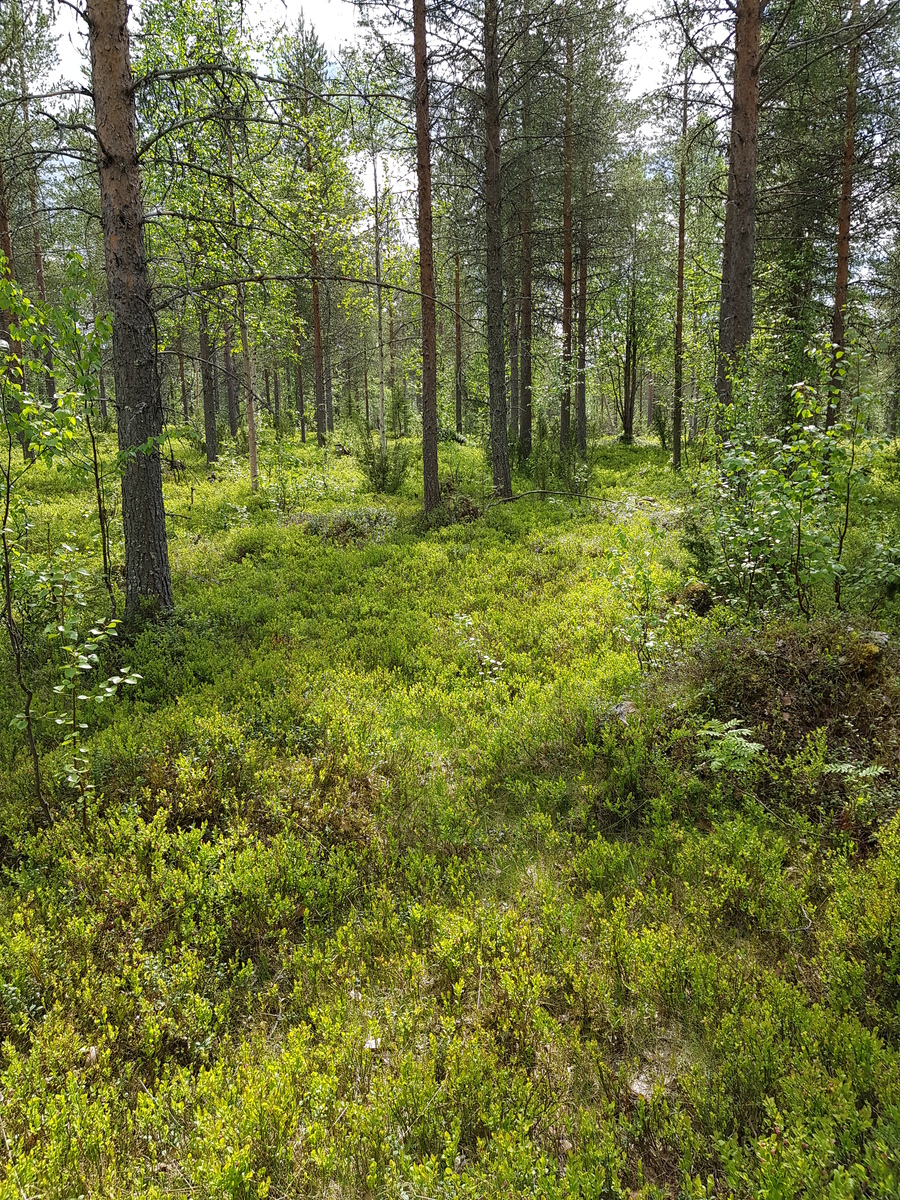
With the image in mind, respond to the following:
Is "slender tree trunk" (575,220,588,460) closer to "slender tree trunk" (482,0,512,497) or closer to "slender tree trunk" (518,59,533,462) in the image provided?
"slender tree trunk" (518,59,533,462)

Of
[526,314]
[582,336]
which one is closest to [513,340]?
[582,336]

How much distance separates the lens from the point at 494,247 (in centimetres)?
1288

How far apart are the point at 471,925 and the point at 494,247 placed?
1354 cm

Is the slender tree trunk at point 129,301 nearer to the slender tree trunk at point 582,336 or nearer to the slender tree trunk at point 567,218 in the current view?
the slender tree trunk at point 567,218

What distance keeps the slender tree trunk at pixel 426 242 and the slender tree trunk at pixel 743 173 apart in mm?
4880

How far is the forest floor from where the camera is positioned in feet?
7.45

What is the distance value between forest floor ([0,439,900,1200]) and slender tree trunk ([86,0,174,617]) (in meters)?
1.09

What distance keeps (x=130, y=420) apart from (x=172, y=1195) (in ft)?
21.5

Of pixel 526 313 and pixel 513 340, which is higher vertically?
pixel 513 340

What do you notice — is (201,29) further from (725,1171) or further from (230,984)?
(725,1171)

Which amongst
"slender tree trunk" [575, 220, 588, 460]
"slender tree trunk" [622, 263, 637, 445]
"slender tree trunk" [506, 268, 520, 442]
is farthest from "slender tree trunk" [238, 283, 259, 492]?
"slender tree trunk" [622, 263, 637, 445]

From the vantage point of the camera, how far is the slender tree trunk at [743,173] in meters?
8.16

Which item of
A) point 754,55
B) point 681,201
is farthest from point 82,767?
point 681,201

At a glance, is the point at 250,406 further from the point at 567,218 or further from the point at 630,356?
the point at 630,356
